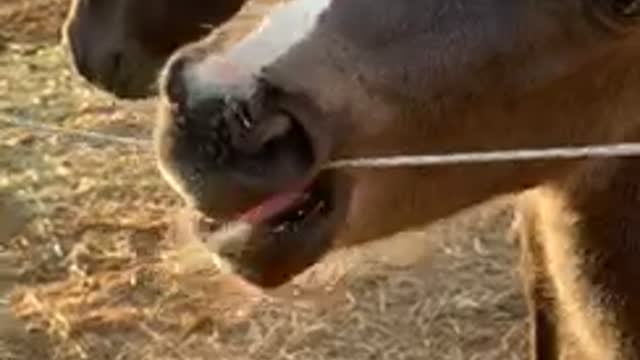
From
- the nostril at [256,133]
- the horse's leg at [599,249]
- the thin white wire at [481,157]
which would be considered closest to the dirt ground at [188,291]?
the horse's leg at [599,249]

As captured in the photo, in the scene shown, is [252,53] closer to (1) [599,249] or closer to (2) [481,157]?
(2) [481,157]

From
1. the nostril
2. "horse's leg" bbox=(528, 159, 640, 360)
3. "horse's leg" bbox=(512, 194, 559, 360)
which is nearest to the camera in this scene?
the nostril

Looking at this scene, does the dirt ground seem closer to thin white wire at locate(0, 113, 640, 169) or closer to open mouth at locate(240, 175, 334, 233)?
thin white wire at locate(0, 113, 640, 169)

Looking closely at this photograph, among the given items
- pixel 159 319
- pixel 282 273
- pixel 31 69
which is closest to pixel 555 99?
pixel 282 273

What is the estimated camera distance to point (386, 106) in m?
2.65


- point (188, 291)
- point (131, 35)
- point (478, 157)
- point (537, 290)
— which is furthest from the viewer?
point (188, 291)

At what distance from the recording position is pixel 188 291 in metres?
4.99

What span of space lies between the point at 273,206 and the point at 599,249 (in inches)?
36.6

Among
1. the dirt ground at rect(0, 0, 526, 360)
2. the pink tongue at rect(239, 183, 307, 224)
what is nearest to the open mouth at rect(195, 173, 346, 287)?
the pink tongue at rect(239, 183, 307, 224)

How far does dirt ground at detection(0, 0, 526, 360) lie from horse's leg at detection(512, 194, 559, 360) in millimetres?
753

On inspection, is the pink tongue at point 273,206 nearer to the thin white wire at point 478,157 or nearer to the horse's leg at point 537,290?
the thin white wire at point 478,157

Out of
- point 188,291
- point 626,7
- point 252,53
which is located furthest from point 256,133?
point 188,291

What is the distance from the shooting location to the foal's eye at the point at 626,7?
8.88ft

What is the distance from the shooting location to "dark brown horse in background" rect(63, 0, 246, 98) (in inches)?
140
